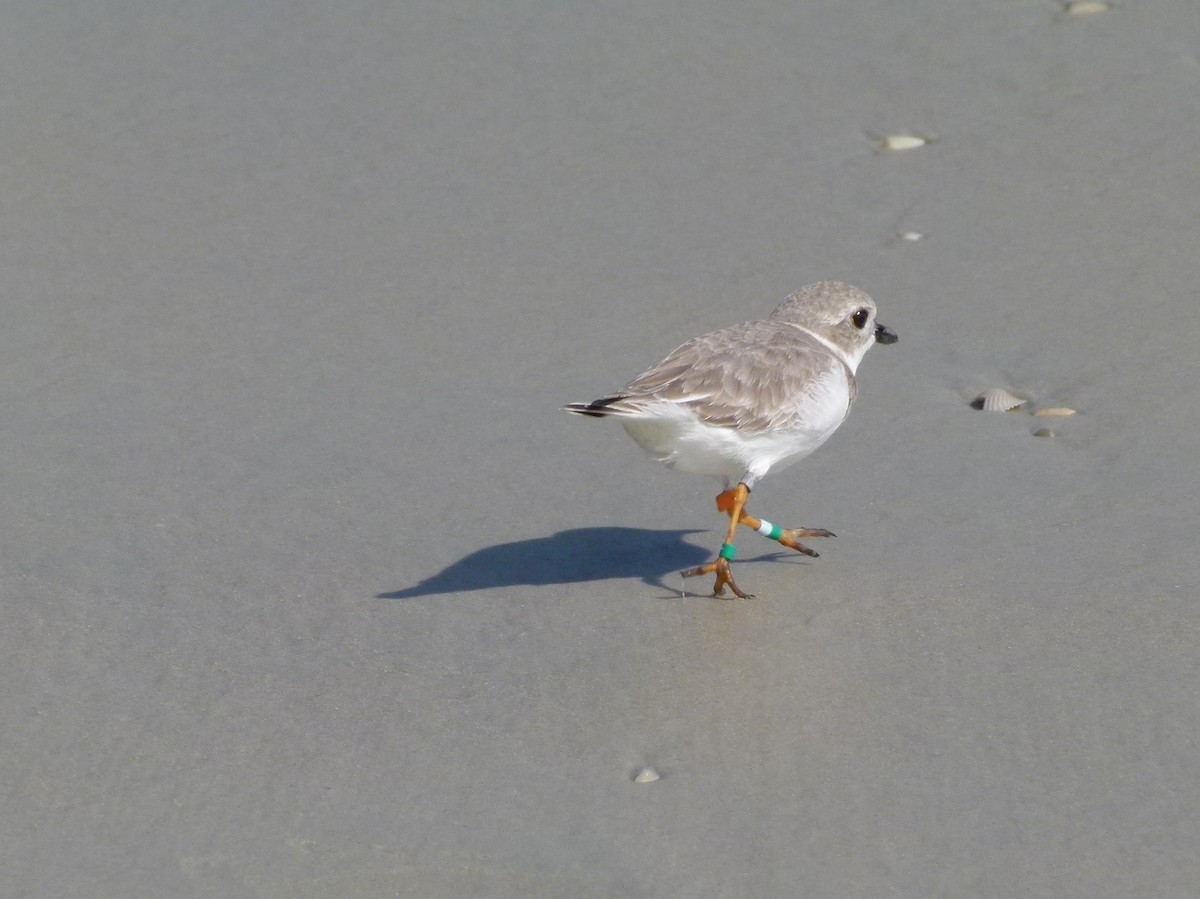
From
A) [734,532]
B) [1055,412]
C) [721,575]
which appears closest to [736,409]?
[734,532]

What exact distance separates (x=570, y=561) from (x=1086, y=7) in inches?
221

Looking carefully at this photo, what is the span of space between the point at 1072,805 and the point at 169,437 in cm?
378

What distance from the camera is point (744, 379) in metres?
5.46

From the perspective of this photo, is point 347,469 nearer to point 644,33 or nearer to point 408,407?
point 408,407

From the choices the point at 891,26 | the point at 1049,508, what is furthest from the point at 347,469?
the point at 891,26

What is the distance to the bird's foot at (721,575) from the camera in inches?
210

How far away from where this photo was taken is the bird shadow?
5.41 meters

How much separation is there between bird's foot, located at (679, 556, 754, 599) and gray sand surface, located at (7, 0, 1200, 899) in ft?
0.33

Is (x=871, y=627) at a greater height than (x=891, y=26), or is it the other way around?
(x=891, y=26)

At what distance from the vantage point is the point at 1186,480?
5.74 m

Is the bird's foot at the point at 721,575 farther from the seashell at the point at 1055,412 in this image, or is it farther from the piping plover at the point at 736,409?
the seashell at the point at 1055,412

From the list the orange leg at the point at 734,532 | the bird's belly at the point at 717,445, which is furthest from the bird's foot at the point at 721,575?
the bird's belly at the point at 717,445

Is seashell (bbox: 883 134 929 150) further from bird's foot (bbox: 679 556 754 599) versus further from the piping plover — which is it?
bird's foot (bbox: 679 556 754 599)

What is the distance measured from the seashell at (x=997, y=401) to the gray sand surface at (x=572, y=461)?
0.26ft
